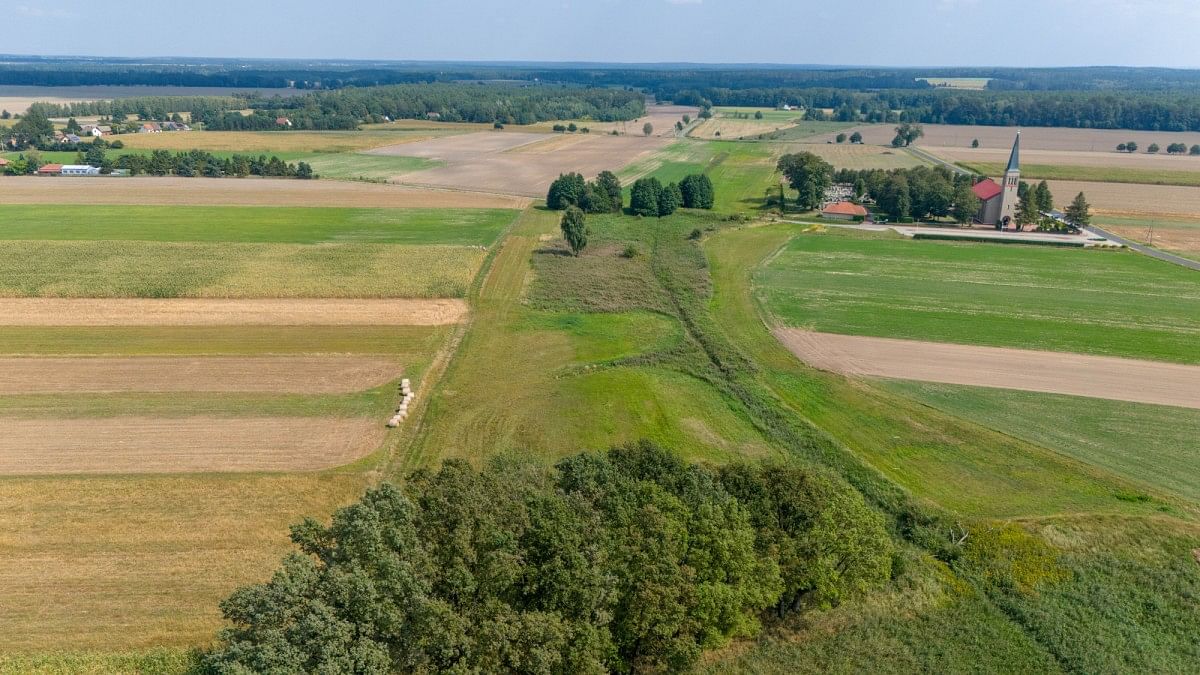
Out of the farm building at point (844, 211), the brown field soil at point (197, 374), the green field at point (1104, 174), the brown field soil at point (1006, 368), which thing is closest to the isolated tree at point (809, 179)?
the farm building at point (844, 211)

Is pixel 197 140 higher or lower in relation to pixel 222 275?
higher

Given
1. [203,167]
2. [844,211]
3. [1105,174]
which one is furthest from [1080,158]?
[203,167]

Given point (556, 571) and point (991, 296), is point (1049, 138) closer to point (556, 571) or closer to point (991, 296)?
point (991, 296)

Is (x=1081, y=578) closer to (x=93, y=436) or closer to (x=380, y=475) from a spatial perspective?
(x=380, y=475)

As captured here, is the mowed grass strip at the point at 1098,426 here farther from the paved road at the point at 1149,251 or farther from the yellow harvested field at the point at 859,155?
the yellow harvested field at the point at 859,155

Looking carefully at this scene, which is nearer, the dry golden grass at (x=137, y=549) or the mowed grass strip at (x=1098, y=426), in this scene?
the dry golden grass at (x=137, y=549)

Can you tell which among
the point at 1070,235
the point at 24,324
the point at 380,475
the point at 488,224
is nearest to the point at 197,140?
the point at 488,224

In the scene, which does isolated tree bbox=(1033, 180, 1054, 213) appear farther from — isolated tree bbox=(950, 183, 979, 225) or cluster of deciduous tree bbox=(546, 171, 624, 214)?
cluster of deciduous tree bbox=(546, 171, 624, 214)
